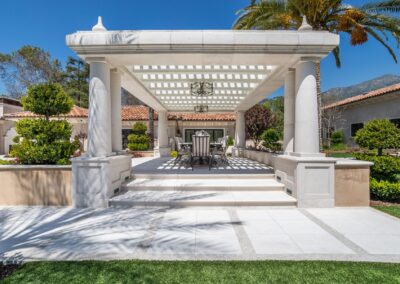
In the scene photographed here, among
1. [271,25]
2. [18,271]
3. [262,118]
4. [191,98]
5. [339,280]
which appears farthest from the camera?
[262,118]

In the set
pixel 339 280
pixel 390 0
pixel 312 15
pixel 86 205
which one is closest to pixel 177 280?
pixel 339 280

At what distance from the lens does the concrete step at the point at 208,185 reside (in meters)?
6.75

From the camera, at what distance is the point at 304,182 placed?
5.92 meters

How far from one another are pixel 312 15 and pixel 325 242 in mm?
9460

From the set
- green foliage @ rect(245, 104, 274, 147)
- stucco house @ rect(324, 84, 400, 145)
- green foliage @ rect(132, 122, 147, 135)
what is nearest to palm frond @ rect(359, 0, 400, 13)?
stucco house @ rect(324, 84, 400, 145)

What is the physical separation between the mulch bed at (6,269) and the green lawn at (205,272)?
11cm

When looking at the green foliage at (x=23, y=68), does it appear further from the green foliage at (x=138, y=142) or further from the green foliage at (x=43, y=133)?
the green foliage at (x=43, y=133)

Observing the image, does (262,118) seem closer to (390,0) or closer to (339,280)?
(390,0)

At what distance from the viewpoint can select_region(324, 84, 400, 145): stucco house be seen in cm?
1727

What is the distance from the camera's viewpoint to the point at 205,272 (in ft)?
10.1

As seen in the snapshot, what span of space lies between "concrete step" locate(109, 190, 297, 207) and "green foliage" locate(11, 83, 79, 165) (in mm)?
2358

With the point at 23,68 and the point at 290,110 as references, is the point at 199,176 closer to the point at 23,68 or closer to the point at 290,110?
the point at 290,110

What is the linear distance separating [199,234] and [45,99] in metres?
6.13

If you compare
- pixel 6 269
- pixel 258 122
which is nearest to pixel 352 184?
pixel 6 269
